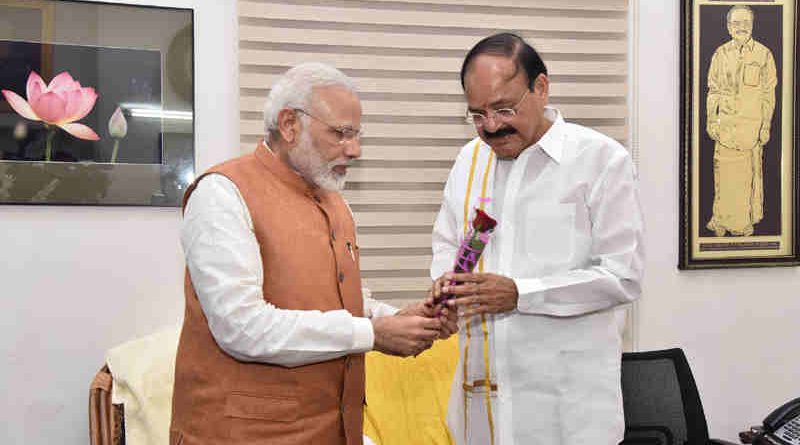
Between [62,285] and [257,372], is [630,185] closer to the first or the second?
[257,372]

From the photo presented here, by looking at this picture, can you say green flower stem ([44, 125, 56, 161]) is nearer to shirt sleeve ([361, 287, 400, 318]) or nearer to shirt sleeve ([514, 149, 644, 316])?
shirt sleeve ([361, 287, 400, 318])

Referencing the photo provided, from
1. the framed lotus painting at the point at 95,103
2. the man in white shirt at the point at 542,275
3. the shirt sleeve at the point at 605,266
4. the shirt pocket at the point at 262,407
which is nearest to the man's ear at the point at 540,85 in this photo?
the man in white shirt at the point at 542,275

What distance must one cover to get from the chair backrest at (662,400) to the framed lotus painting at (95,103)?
207cm

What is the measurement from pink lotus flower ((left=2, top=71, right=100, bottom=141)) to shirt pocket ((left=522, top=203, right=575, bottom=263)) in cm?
211

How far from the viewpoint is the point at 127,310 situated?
3295mm

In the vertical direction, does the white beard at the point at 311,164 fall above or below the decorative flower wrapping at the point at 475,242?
above

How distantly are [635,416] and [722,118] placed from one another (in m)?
1.75

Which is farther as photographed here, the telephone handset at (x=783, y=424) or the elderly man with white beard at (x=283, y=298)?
the telephone handset at (x=783, y=424)

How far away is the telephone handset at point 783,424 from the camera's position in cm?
278

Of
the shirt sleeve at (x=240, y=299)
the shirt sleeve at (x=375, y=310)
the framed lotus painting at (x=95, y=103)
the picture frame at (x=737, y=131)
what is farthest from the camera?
the picture frame at (x=737, y=131)

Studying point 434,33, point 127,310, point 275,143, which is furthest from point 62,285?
point 434,33

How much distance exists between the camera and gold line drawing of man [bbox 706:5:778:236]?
12.2 ft

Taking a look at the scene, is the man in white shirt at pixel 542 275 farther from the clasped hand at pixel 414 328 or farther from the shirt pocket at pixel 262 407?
the shirt pocket at pixel 262 407

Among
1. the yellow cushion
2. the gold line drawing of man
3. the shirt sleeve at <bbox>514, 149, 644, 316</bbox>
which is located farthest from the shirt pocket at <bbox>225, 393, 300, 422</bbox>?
the gold line drawing of man
